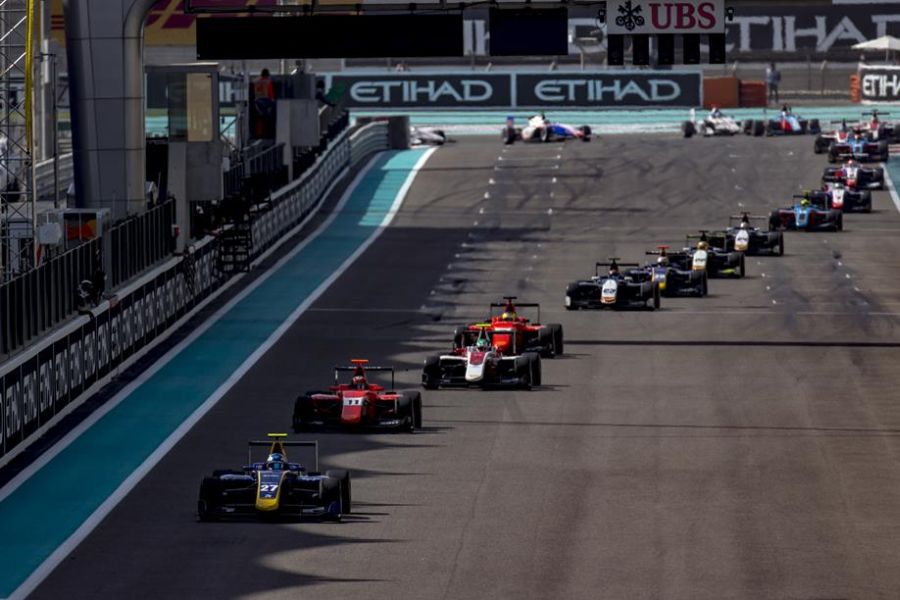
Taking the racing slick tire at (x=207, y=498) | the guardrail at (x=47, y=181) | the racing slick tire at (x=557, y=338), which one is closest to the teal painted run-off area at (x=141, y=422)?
the racing slick tire at (x=207, y=498)

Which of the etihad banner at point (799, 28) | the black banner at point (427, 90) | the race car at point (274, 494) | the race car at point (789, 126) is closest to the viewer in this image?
the race car at point (274, 494)

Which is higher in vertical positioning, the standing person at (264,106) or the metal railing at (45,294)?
the standing person at (264,106)

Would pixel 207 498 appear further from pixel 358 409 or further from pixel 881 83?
pixel 881 83

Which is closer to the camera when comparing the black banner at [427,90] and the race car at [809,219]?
the race car at [809,219]

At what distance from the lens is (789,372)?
37.3 meters

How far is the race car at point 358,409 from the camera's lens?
31344 millimetres

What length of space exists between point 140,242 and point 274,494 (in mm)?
16216

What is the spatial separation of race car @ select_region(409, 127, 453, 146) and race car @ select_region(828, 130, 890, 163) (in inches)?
629

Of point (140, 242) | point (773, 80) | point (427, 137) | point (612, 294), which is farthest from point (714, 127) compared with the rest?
point (140, 242)

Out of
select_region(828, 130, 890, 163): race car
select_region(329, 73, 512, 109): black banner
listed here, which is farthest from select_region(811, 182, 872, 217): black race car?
select_region(329, 73, 512, 109): black banner

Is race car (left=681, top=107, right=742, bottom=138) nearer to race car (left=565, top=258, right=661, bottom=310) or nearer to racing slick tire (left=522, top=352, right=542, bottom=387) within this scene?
race car (left=565, top=258, right=661, bottom=310)

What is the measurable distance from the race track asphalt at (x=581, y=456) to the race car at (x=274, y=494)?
0.25 metres

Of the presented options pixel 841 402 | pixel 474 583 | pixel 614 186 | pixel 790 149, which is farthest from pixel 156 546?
pixel 790 149

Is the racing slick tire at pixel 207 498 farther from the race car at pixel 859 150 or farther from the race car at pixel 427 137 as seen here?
the race car at pixel 427 137
